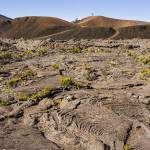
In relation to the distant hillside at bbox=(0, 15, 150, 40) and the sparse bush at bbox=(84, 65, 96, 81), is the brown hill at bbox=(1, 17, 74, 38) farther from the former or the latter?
the sparse bush at bbox=(84, 65, 96, 81)

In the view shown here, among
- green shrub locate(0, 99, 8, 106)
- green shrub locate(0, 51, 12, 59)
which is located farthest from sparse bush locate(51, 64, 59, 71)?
green shrub locate(0, 99, 8, 106)

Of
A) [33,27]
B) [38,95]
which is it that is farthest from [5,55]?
[33,27]

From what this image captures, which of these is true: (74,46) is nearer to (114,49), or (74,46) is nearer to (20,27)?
(114,49)

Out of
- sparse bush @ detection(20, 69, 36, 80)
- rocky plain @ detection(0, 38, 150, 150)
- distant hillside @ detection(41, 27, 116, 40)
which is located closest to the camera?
rocky plain @ detection(0, 38, 150, 150)

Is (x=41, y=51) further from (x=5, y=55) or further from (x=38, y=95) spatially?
(x=38, y=95)

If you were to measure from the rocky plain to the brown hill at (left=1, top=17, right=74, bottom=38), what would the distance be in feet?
84.5

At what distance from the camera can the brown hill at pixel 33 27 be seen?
167ft

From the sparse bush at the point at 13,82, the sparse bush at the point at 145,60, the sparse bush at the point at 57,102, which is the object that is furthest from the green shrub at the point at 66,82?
the sparse bush at the point at 145,60

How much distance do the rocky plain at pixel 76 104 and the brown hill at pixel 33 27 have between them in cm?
2576

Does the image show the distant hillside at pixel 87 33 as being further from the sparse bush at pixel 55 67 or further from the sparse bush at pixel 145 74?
the sparse bush at pixel 145 74

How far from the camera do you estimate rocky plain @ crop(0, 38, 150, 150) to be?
12.6 metres

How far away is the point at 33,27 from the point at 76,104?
38351 millimetres

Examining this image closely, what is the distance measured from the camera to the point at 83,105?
15.1 metres

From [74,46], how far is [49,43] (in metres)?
2.48
